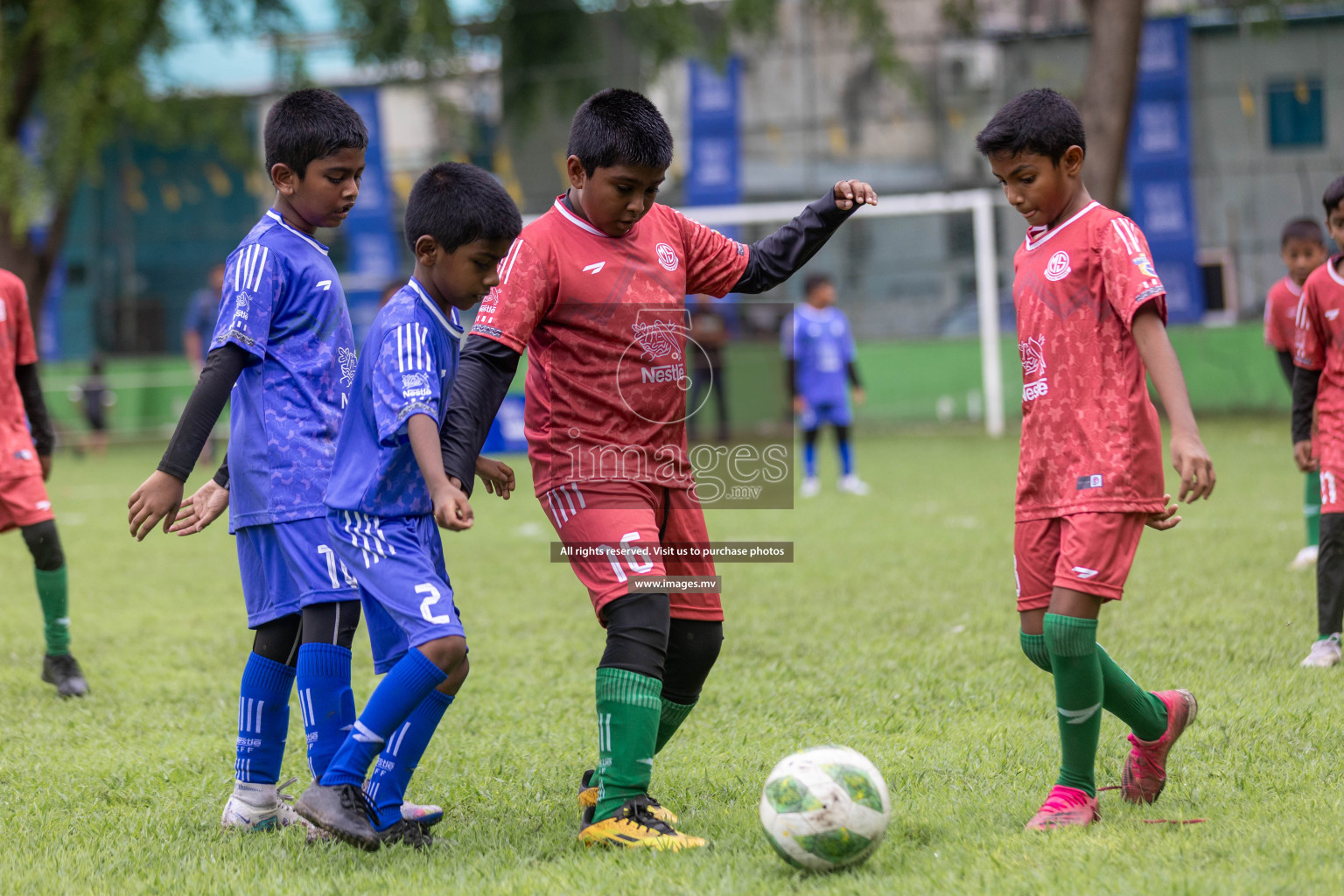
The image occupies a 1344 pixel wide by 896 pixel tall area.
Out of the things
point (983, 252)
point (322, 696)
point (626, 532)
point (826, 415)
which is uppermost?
point (983, 252)

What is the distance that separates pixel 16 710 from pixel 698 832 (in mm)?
3045

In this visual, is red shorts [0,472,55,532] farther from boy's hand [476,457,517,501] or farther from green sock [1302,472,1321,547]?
green sock [1302,472,1321,547]

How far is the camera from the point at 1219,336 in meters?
19.1

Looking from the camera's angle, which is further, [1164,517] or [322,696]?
[322,696]

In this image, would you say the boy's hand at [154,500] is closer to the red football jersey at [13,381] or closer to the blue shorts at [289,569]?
the blue shorts at [289,569]

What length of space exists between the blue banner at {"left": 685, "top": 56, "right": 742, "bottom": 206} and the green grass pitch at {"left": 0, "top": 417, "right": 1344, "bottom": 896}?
45.8ft

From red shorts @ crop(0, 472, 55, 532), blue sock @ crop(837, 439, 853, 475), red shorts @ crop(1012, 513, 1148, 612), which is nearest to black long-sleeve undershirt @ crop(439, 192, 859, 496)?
red shorts @ crop(1012, 513, 1148, 612)

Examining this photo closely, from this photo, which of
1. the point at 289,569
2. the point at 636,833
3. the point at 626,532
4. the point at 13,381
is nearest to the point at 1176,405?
the point at 626,532

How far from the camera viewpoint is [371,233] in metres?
23.2

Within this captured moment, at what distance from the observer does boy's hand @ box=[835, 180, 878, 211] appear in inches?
146

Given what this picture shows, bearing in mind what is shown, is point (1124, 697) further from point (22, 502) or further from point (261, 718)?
point (22, 502)

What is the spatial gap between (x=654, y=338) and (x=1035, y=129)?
3.57ft

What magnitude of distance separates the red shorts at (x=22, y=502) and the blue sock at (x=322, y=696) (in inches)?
95.5

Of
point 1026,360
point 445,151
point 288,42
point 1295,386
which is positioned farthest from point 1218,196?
point 1026,360
